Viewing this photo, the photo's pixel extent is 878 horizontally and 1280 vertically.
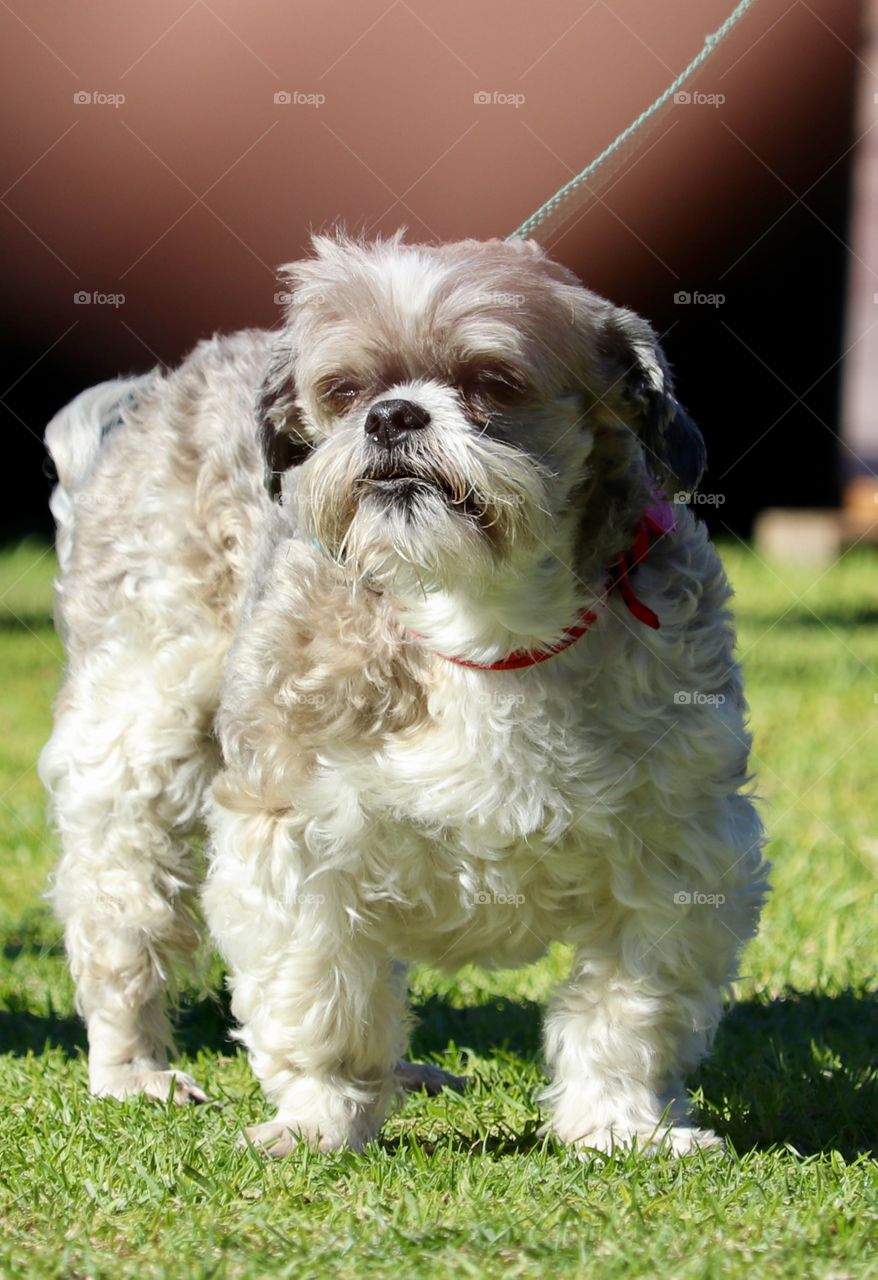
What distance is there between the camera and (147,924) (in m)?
4.26

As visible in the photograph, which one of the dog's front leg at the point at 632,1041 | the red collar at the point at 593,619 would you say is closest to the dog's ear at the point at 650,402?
the red collar at the point at 593,619

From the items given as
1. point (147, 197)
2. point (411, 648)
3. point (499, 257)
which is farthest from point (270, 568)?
point (147, 197)

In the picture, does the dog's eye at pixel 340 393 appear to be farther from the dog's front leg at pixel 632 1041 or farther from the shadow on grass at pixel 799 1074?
the shadow on grass at pixel 799 1074

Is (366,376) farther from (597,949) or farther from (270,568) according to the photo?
(597,949)

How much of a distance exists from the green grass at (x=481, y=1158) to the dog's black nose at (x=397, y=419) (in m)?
1.47

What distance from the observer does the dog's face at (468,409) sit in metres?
3.14

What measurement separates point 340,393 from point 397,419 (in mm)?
285

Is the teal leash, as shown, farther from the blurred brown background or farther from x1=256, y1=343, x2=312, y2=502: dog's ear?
the blurred brown background

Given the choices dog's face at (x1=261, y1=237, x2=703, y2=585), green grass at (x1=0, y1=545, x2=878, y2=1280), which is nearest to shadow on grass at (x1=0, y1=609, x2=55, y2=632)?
green grass at (x1=0, y1=545, x2=878, y2=1280)

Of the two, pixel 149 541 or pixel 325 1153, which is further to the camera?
pixel 149 541

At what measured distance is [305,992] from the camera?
3.58m

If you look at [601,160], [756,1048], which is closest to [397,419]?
[601,160]

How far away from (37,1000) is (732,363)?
32.6 ft

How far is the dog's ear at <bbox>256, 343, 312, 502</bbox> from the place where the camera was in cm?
362
